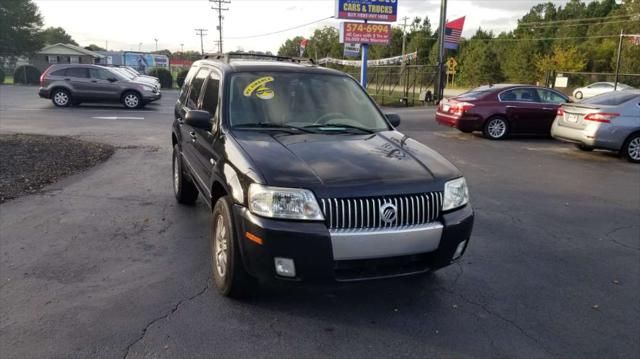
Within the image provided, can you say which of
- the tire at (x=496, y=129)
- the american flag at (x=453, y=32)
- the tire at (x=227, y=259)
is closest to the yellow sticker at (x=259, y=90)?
the tire at (x=227, y=259)

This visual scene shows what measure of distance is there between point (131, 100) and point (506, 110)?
1424cm

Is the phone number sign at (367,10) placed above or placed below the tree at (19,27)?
below

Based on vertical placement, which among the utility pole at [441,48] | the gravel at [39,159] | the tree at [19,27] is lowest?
the gravel at [39,159]

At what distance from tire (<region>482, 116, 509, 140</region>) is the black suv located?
10038 mm

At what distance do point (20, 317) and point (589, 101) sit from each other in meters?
11.7

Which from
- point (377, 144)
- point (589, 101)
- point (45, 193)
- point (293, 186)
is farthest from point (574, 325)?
point (589, 101)

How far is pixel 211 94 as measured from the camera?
16.5 feet

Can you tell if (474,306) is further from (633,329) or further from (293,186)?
(293,186)

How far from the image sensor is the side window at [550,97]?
46.1 ft

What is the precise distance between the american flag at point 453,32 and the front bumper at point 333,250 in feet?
86.6

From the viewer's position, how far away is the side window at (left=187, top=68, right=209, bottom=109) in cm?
565

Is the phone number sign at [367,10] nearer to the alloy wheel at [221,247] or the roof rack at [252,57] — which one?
the roof rack at [252,57]

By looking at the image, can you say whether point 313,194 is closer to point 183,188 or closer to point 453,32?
point 183,188

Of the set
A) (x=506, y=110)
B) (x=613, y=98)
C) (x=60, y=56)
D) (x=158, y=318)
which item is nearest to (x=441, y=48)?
(x=506, y=110)
